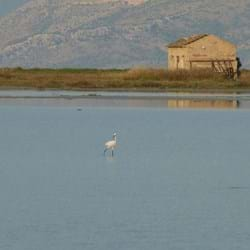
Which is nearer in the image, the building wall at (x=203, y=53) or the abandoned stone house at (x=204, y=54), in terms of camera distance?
the abandoned stone house at (x=204, y=54)

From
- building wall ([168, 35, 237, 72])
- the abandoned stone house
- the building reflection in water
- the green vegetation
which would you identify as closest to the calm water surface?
the building reflection in water

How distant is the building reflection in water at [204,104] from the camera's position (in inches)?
2129

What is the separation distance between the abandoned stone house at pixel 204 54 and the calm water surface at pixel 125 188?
120ft

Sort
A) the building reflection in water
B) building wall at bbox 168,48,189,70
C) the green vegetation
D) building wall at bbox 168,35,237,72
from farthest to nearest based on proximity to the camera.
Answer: building wall at bbox 168,48,189,70
building wall at bbox 168,35,237,72
the green vegetation
the building reflection in water

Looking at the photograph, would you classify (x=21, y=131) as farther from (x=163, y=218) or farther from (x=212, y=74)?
(x=212, y=74)

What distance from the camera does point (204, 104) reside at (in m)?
55.3

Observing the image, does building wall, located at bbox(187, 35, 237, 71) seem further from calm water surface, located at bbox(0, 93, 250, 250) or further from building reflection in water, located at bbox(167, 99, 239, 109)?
calm water surface, located at bbox(0, 93, 250, 250)

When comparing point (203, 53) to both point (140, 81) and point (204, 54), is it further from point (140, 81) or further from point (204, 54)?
point (140, 81)

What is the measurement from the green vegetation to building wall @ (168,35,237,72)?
2165 millimetres

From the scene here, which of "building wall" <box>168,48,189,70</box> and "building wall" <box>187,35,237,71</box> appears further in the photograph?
"building wall" <box>168,48,189,70</box>

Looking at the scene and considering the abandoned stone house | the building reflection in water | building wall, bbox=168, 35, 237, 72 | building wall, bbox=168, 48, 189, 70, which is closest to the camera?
the building reflection in water

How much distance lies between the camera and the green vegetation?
71.2 meters

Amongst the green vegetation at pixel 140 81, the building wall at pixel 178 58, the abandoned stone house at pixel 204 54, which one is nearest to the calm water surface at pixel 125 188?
the green vegetation at pixel 140 81

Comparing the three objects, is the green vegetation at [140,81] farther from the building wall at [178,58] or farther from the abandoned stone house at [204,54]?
the building wall at [178,58]
